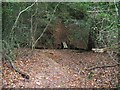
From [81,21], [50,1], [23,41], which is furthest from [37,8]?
[81,21]

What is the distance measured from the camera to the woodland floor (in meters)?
4.70

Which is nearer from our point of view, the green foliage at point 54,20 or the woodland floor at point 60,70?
the woodland floor at point 60,70

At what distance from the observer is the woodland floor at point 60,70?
4699 mm

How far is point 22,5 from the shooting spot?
5348 millimetres

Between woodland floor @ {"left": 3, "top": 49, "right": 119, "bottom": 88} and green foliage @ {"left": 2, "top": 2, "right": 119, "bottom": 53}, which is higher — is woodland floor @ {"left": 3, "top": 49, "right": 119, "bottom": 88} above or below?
below

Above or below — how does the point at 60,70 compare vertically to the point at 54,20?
below

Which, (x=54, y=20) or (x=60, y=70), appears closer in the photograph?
(x=60, y=70)

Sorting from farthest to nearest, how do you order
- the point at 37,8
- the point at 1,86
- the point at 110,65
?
the point at 37,8, the point at 110,65, the point at 1,86

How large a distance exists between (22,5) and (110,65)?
7.30ft

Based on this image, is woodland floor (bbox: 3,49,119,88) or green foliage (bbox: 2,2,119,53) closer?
woodland floor (bbox: 3,49,119,88)

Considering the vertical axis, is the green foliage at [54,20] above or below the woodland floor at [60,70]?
→ above

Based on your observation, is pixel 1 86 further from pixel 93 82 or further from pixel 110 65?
pixel 110 65

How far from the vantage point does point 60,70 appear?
534 cm

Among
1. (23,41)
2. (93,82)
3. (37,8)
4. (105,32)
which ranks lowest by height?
(93,82)
